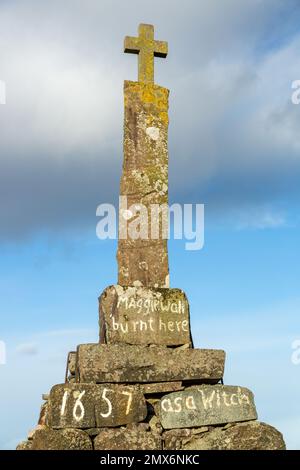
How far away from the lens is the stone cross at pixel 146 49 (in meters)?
9.78

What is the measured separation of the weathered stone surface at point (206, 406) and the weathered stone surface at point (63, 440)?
38.5 inches

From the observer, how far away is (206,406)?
328 inches

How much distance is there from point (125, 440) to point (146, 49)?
530 cm

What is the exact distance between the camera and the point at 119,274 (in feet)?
29.6

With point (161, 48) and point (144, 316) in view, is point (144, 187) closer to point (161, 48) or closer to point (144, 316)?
point (144, 316)

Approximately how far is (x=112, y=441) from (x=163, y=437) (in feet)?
2.14

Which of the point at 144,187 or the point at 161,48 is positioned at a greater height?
the point at 161,48

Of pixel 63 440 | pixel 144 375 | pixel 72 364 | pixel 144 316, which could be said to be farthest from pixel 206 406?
pixel 72 364

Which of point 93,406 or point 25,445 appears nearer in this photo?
point 93,406

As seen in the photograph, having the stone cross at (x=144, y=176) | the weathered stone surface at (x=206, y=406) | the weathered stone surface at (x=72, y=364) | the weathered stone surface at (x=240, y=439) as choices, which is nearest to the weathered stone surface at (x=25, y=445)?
the weathered stone surface at (x=72, y=364)

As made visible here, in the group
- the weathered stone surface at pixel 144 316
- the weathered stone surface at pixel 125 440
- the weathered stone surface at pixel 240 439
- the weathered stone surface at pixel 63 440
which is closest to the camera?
the weathered stone surface at pixel 63 440

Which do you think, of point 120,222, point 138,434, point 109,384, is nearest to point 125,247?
point 120,222

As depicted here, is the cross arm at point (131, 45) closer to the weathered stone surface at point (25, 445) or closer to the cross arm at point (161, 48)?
the cross arm at point (161, 48)
